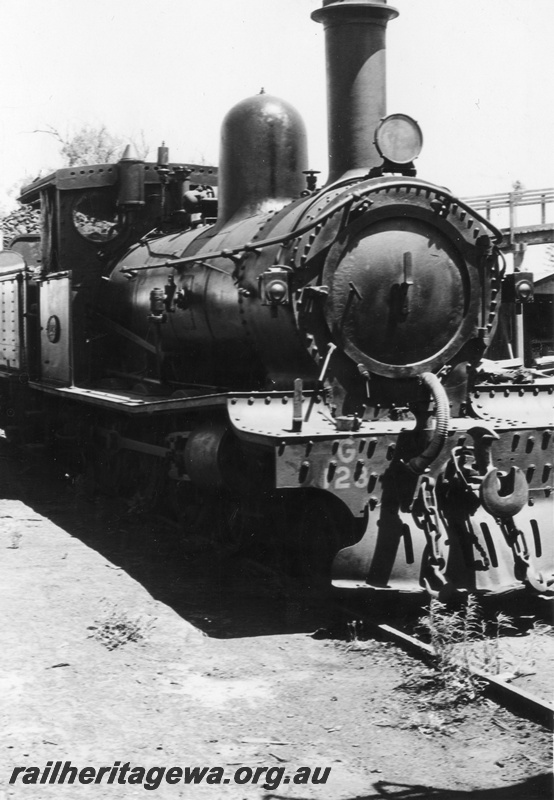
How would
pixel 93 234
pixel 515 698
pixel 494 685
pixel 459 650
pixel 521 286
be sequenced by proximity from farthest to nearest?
pixel 93 234, pixel 521 286, pixel 459 650, pixel 494 685, pixel 515 698

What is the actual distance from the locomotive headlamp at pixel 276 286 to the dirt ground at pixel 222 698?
1784 mm

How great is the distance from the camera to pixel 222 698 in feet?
14.4

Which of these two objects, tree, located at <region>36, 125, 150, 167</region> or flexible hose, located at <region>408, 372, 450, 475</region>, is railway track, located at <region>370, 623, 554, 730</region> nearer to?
flexible hose, located at <region>408, 372, 450, 475</region>

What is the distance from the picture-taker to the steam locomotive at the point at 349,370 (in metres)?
5.34

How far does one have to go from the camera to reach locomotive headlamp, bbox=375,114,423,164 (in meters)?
5.91

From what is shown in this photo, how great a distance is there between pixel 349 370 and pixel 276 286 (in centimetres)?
69

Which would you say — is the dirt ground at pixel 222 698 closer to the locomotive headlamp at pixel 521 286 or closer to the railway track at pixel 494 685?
the railway track at pixel 494 685

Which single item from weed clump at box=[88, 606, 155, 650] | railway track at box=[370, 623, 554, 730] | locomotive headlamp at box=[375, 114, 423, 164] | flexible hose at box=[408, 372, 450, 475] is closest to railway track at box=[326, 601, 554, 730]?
railway track at box=[370, 623, 554, 730]

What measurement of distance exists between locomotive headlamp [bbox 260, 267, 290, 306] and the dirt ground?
5.85 feet

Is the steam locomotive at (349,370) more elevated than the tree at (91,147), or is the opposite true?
the tree at (91,147)

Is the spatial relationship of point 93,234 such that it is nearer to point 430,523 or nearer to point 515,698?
point 430,523

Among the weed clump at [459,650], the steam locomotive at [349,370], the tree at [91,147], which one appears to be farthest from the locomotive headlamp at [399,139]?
the tree at [91,147]

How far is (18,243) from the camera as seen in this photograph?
44.5ft

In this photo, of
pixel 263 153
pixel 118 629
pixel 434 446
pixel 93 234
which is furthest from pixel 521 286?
pixel 93 234
